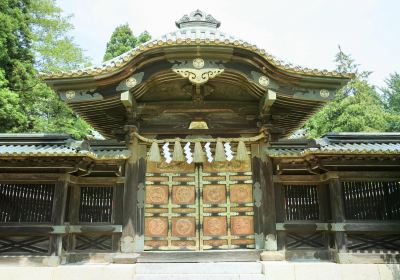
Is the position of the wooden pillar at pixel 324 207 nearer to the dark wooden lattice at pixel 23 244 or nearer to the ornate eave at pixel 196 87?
the ornate eave at pixel 196 87

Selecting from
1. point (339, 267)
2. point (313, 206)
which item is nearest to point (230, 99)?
point (313, 206)

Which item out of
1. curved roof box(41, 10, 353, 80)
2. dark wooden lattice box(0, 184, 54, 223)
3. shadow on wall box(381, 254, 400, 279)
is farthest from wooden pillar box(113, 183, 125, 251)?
shadow on wall box(381, 254, 400, 279)

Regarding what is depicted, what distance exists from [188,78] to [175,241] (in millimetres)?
4181

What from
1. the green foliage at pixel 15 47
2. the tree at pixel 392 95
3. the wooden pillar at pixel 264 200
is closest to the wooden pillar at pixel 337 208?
the wooden pillar at pixel 264 200

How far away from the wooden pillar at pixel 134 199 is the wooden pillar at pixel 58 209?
4.83 feet

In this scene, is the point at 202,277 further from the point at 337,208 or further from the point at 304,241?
the point at 337,208

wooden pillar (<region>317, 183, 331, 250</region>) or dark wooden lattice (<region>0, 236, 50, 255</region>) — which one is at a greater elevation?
wooden pillar (<region>317, 183, 331, 250</region>)

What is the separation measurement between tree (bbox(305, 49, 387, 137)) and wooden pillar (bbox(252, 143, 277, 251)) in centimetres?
1917

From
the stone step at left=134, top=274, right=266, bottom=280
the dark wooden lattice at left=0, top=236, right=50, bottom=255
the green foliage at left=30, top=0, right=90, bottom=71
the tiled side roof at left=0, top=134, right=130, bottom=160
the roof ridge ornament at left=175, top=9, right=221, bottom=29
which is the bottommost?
the stone step at left=134, top=274, right=266, bottom=280

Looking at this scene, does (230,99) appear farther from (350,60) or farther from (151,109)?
(350,60)

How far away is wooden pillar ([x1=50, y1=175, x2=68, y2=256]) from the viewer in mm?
7625

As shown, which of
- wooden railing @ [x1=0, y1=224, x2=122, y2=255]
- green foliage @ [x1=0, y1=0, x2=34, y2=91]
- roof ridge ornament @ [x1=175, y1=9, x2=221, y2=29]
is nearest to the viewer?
wooden railing @ [x1=0, y1=224, x2=122, y2=255]

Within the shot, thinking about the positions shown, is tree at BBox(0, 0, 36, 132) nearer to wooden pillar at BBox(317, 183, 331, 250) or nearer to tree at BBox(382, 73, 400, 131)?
wooden pillar at BBox(317, 183, 331, 250)

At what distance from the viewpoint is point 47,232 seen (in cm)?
766
